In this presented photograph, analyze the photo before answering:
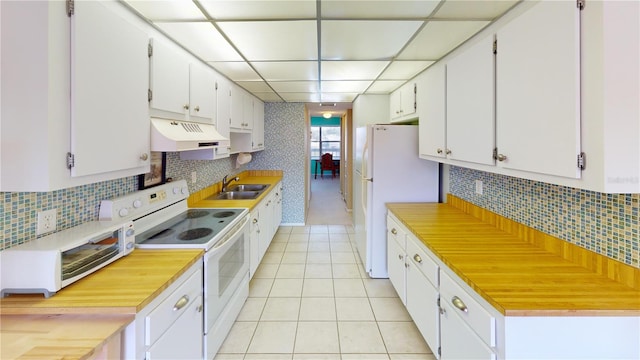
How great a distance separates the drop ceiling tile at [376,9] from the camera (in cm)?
170

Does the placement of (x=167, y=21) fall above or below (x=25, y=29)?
above

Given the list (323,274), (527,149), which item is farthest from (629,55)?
(323,274)

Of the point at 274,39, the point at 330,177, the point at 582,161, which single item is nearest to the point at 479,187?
the point at 582,161

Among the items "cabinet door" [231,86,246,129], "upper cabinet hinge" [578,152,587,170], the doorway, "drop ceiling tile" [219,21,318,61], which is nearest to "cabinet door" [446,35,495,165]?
"upper cabinet hinge" [578,152,587,170]

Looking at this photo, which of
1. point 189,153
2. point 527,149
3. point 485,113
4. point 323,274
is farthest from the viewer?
point 323,274

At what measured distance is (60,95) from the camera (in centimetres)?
121

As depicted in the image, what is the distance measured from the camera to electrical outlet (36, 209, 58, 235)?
1.42 m

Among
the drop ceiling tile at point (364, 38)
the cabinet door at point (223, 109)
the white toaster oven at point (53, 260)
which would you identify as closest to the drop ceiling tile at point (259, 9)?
the drop ceiling tile at point (364, 38)

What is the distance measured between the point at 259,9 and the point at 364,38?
82 centimetres

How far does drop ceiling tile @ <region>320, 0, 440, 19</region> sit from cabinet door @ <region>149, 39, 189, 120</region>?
1.07 meters

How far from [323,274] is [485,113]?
97.2 inches

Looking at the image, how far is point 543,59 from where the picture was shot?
54.4 inches

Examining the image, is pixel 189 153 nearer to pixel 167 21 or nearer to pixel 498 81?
pixel 167 21

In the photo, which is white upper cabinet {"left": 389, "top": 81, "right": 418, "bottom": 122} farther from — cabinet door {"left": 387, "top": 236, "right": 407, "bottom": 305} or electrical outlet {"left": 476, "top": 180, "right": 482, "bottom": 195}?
cabinet door {"left": 387, "top": 236, "right": 407, "bottom": 305}
